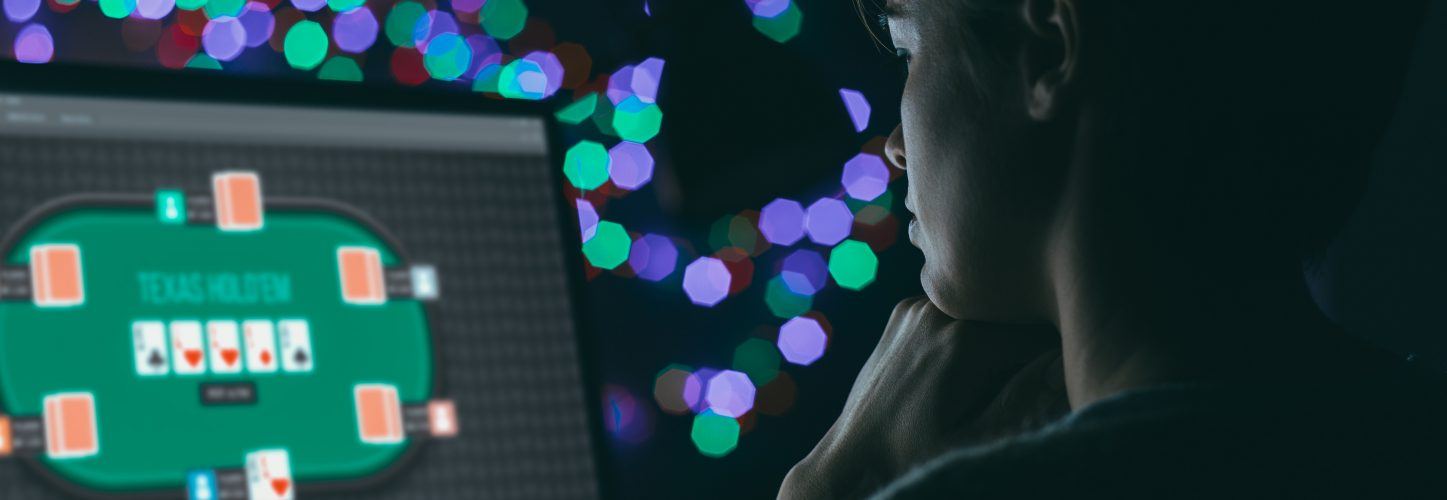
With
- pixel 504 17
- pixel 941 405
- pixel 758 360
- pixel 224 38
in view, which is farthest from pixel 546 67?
pixel 941 405

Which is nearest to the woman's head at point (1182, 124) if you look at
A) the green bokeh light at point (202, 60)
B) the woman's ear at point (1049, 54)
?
the woman's ear at point (1049, 54)

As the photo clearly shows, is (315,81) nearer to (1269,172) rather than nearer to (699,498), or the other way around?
(1269,172)

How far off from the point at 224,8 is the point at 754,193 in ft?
3.42

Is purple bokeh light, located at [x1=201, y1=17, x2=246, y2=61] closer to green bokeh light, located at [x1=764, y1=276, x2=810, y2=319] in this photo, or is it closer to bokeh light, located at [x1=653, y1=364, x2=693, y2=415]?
bokeh light, located at [x1=653, y1=364, x2=693, y2=415]

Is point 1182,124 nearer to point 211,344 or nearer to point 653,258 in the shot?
point 211,344

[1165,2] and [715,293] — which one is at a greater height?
[1165,2]

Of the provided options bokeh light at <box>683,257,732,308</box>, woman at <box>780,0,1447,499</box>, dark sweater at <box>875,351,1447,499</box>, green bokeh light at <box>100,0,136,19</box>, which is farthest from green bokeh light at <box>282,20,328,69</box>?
dark sweater at <box>875,351,1447,499</box>

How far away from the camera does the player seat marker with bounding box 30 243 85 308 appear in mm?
711

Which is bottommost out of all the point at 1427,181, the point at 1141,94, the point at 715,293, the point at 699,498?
the point at 699,498

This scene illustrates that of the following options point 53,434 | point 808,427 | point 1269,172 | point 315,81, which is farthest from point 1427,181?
point 808,427

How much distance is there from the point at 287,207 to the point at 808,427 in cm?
153

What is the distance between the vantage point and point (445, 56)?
85.3 inches

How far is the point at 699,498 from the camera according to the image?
2174mm

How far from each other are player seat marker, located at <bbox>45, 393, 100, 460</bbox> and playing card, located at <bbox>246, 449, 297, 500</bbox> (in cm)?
7
